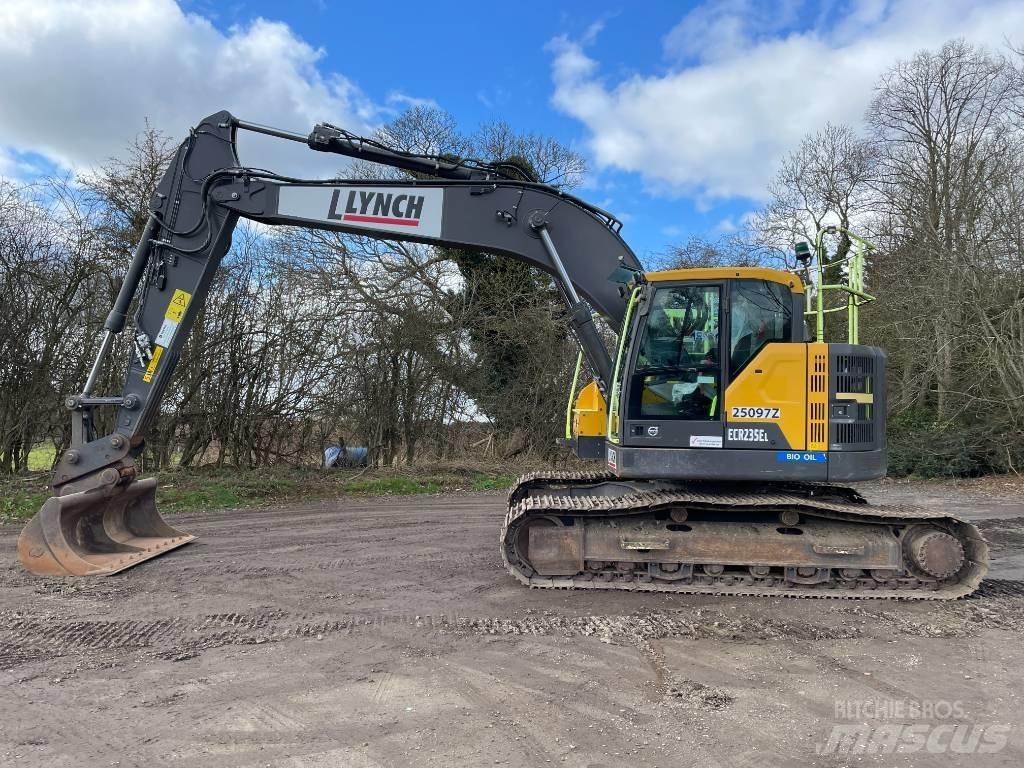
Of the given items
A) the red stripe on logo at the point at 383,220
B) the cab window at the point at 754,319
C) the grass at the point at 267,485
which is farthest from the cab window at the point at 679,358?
the grass at the point at 267,485

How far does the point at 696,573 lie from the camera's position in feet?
19.7

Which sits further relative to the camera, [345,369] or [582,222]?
[345,369]

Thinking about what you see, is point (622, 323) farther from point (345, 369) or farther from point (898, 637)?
point (345, 369)

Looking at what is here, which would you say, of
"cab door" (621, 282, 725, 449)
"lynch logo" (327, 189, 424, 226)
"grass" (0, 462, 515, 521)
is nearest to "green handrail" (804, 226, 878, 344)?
"cab door" (621, 282, 725, 449)

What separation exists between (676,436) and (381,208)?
372 centimetres

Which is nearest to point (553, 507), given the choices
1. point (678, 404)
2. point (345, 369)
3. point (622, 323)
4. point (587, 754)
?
point (678, 404)

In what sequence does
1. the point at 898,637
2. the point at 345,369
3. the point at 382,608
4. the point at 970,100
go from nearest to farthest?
1. the point at 898,637
2. the point at 382,608
3. the point at 345,369
4. the point at 970,100

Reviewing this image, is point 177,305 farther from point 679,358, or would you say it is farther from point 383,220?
point 679,358

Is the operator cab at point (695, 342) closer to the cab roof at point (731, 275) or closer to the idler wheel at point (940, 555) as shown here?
the cab roof at point (731, 275)

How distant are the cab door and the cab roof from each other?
0.06 metres

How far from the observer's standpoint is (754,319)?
5828 mm

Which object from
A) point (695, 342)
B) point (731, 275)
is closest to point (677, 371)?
point (695, 342)

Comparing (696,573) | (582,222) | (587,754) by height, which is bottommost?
(587,754)

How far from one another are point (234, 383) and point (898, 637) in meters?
12.8
